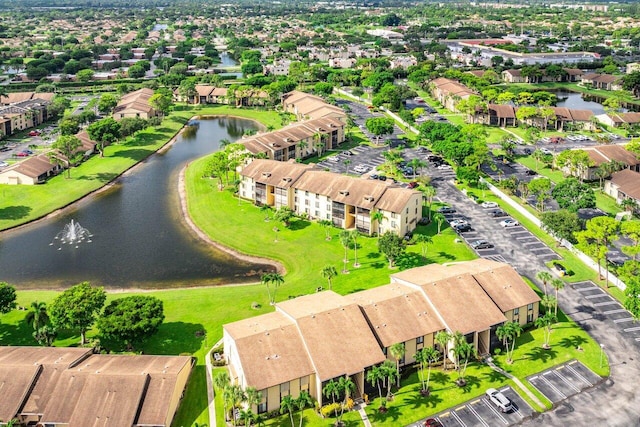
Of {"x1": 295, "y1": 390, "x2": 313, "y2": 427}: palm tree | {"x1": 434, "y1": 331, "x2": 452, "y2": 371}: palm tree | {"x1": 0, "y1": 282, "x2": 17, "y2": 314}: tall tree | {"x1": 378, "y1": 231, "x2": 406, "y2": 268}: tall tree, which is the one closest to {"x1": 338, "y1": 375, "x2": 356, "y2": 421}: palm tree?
{"x1": 295, "y1": 390, "x2": 313, "y2": 427}: palm tree

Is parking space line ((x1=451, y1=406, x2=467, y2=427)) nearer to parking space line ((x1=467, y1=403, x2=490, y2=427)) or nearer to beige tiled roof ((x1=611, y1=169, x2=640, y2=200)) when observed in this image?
parking space line ((x1=467, y1=403, x2=490, y2=427))

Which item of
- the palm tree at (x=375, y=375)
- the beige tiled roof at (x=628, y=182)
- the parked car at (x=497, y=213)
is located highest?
the beige tiled roof at (x=628, y=182)

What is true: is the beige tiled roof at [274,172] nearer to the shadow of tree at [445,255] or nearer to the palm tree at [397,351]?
the shadow of tree at [445,255]

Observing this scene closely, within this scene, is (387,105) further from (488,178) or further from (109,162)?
(109,162)

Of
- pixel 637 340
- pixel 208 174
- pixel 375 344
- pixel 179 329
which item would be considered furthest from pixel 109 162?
pixel 637 340

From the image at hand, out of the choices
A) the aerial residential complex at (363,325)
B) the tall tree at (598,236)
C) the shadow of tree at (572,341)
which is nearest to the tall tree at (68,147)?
the aerial residential complex at (363,325)
